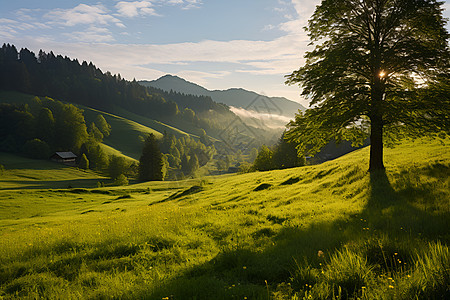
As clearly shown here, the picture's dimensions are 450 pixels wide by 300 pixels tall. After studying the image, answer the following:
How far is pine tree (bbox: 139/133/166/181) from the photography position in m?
85.9

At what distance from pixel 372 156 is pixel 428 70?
6013 mm

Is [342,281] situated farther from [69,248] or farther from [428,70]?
[428,70]

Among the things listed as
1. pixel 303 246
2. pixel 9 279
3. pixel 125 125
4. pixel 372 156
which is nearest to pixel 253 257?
pixel 303 246

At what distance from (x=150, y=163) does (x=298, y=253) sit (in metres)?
85.2

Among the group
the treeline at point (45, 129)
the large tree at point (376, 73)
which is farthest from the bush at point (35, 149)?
the large tree at point (376, 73)

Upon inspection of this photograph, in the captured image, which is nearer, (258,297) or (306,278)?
(258,297)

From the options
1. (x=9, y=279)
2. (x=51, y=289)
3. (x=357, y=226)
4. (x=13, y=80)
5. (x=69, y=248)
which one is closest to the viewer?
(x=51, y=289)

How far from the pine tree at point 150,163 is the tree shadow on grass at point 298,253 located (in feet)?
270

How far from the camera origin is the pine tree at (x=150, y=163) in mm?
85938

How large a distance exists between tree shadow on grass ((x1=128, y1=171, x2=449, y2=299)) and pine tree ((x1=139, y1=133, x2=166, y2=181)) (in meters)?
82.3

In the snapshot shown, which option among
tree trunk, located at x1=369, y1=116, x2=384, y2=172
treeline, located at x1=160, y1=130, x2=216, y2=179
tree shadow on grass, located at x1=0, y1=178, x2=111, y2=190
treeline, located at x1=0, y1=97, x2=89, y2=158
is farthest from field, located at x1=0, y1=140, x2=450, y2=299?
treeline, located at x1=0, y1=97, x2=89, y2=158

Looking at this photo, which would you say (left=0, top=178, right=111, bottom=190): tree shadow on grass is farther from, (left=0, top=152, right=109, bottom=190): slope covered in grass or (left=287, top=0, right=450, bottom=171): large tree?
(left=287, top=0, right=450, bottom=171): large tree

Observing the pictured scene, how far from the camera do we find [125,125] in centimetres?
17800

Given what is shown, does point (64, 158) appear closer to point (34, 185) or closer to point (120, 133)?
point (34, 185)
